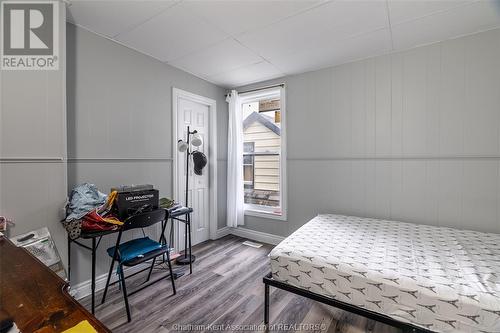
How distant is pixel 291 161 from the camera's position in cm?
335

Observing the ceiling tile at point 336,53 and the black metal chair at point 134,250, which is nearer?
the black metal chair at point 134,250

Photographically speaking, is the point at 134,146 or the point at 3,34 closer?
the point at 3,34

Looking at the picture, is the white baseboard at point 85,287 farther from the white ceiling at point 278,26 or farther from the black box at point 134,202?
the white ceiling at point 278,26

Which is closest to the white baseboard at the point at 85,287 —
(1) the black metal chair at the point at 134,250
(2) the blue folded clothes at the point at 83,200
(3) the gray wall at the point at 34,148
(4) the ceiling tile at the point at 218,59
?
(1) the black metal chair at the point at 134,250

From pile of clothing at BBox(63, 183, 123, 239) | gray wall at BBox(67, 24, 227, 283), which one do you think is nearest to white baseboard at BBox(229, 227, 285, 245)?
gray wall at BBox(67, 24, 227, 283)

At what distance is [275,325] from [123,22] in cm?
295

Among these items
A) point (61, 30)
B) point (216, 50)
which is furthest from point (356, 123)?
point (61, 30)

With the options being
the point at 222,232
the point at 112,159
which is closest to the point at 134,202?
the point at 112,159

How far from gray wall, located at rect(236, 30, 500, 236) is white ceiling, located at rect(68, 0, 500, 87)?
0.26m

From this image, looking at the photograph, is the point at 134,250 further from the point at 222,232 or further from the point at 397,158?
the point at 397,158

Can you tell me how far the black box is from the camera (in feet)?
6.56

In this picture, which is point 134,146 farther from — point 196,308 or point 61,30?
point 196,308

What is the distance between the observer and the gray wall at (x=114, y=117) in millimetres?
2121

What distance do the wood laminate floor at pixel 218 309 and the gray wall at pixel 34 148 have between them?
76 cm
